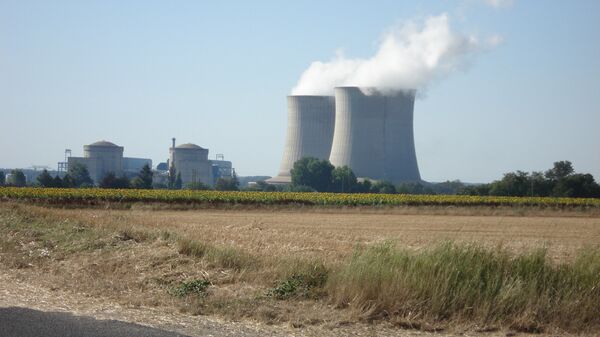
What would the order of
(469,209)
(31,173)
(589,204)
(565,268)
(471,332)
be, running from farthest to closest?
(31,173)
(589,204)
(469,209)
(565,268)
(471,332)

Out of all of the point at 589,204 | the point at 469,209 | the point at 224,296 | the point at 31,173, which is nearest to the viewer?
the point at 224,296

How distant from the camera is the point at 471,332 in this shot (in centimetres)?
766

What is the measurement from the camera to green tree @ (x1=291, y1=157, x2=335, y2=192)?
58.0 metres

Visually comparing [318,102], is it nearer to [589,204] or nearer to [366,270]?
[589,204]

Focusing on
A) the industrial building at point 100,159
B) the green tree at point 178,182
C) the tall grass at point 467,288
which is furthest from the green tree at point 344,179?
the tall grass at point 467,288

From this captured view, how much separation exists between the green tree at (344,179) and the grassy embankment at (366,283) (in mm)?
42333

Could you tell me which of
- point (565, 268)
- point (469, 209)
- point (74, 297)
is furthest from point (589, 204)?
point (74, 297)

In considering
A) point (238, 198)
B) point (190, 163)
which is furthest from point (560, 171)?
point (190, 163)

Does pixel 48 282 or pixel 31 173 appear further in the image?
pixel 31 173

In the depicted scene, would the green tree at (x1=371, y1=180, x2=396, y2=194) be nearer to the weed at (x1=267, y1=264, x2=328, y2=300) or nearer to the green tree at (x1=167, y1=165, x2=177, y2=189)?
the green tree at (x1=167, y1=165, x2=177, y2=189)

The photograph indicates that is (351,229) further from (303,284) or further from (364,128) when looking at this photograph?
(364,128)

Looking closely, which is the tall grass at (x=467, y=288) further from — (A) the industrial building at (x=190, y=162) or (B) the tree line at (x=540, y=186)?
(A) the industrial building at (x=190, y=162)

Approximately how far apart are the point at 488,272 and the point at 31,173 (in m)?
119

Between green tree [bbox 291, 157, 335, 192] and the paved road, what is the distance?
1944 inches
